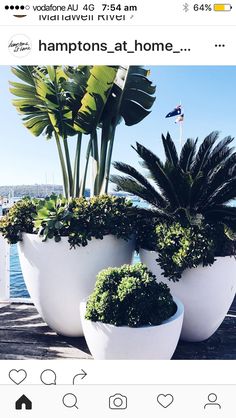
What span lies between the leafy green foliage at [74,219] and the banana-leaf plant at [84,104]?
1.08m

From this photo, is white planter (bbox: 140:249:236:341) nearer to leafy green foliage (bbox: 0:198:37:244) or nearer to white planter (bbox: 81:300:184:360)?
white planter (bbox: 81:300:184:360)

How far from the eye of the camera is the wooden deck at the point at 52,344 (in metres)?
2.80

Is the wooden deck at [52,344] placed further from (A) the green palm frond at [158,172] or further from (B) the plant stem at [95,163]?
(B) the plant stem at [95,163]
